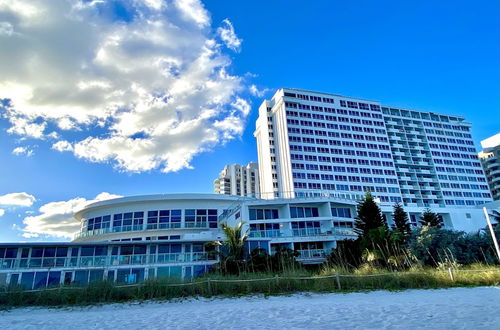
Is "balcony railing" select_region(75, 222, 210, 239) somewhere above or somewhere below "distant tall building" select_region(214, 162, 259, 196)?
below

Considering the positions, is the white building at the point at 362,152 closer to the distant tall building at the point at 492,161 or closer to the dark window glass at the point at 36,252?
the distant tall building at the point at 492,161

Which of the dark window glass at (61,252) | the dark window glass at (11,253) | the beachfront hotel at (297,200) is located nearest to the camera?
the dark window glass at (11,253)

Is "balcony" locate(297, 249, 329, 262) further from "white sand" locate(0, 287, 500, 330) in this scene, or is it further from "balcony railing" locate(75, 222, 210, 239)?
"white sand" locate(0, 287, 500, 330)

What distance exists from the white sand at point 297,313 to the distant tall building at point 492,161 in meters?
94.6

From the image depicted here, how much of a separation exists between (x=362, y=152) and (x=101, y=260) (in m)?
59.5

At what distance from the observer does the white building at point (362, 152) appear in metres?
64.3

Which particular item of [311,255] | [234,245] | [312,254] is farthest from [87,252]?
[312,254]

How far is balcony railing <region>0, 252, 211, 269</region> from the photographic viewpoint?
21.5 meters

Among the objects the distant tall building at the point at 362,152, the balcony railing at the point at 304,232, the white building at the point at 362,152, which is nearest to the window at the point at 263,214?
the balcony railing at the point at 304,232

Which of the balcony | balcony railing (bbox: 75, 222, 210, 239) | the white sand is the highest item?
balcony railing (bbox: 75, 222, 210, 239)

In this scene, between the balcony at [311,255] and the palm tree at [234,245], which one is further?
the balcony at [311,255]

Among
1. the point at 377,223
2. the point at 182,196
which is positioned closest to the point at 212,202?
the point at 182,196

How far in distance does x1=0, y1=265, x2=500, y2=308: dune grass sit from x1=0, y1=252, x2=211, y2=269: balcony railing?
11304 mm

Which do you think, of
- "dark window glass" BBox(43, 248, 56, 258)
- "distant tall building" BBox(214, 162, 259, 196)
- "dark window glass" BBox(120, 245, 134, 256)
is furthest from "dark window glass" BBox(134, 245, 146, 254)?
"distant tall building" BBox(214, 162, 259, 196)
